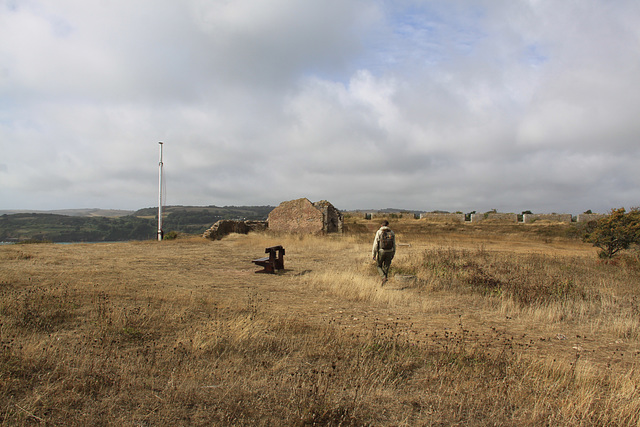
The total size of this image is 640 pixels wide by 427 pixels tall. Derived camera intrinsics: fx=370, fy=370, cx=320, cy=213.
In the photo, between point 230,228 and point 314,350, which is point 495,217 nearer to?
point 230,228

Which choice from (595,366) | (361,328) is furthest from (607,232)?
(361,328)

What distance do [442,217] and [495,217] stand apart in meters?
5.16

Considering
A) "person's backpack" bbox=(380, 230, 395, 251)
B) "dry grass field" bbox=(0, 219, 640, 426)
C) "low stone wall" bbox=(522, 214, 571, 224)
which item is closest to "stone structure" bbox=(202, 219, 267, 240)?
"dry grass field" bbox=(0, 219, 640, 426)

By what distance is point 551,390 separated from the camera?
374 cm

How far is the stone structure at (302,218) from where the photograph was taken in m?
24.8

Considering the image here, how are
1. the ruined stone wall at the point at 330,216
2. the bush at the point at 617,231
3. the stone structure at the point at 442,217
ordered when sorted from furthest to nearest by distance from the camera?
the stone structure at the point at 442,217
the ruined stone wall at the point at 330,216
the bush at the point at 617,231

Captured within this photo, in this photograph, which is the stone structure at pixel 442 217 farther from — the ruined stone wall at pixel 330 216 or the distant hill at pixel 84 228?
the distant hill at pixel 84 228

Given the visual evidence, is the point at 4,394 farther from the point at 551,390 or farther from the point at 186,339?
the point at 551,390

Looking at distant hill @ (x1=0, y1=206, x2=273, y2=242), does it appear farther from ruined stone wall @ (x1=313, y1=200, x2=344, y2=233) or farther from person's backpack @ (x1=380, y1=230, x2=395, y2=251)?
person's backpack @ (x1=380, y1=230, x2=395, y2=251)

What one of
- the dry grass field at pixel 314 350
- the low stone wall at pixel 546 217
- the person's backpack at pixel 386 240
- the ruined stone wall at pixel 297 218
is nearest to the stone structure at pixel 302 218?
the ruined stone wall at pixel 297 218

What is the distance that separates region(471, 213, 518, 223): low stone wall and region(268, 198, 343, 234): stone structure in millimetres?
18162

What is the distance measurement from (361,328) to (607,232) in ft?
44.8

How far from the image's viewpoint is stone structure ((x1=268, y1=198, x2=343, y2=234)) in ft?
81.5

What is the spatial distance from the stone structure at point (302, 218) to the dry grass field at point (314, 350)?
15.3 meters
